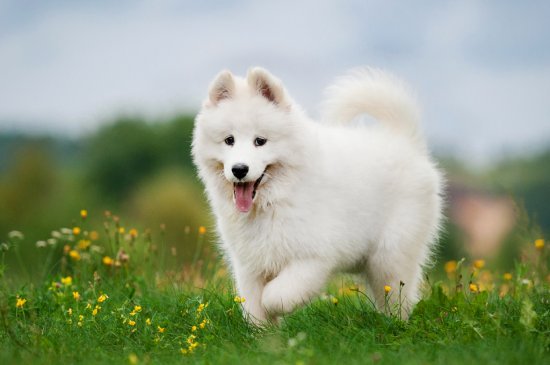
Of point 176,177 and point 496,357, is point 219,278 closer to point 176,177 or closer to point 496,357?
point 496,357

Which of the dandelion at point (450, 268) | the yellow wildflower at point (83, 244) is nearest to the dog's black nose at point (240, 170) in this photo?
the yellow wildflower at point (83, 244)

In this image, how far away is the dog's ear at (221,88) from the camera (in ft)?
15.1

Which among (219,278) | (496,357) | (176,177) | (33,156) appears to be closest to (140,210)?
(176,177)

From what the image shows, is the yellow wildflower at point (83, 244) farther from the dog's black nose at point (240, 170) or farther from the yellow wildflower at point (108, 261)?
the dog's black nose at point (240, 170)

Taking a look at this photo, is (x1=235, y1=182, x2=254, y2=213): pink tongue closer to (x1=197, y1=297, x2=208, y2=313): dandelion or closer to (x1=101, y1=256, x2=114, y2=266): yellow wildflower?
(x1=197, y1=297, x2=208, y2=313): dandelion

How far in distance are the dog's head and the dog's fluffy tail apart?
808mm

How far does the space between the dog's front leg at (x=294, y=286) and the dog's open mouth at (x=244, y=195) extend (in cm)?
47

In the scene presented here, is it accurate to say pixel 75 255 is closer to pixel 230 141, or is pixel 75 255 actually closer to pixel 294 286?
pixel 230 141

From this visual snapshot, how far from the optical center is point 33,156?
4556 centimetres

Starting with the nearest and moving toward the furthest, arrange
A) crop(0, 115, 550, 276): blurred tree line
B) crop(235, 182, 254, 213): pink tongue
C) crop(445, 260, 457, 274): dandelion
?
crop(235, 182, 254, 213): pink tongue < crop(445, 260, 457, 274): dandelion < crop(0, 115, 550, 276): blurred tree line

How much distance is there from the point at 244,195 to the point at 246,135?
382 mm

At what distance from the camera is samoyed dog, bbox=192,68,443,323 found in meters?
4.45

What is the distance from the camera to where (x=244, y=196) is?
4.49 metres

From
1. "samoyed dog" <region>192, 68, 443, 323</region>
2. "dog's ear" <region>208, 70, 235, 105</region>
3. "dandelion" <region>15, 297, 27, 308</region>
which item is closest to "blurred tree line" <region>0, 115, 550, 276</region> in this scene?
"dandelion" <region>15, 297, 27, 308</region>
